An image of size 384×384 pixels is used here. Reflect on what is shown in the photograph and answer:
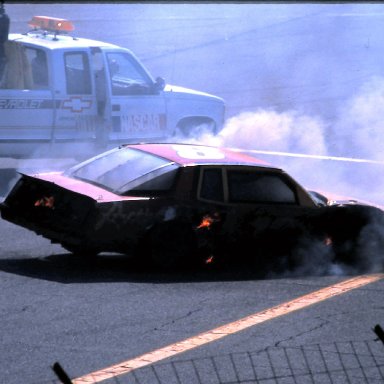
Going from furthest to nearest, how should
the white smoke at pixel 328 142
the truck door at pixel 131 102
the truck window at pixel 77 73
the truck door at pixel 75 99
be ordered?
1. the white smoke at pixel 328 142
2. the truck door at pixel 131 102
3. the truck window at pixel 77 73
4. the truck door at pixel 75 99

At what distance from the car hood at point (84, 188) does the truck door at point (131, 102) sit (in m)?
6.65

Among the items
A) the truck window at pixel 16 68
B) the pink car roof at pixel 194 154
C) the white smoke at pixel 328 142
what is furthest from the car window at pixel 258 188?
the truck window at pixel 16 68

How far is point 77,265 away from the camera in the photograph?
12094 millimetres

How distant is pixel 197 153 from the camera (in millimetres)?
12617

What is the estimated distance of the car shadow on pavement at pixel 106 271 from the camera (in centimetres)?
1155

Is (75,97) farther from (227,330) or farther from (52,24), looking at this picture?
(227,330)

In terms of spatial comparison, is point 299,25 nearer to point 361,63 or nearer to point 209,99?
point 361,63

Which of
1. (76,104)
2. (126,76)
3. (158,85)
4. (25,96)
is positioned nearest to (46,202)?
(25,96)

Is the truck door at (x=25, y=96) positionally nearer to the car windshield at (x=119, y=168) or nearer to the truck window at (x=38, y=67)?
the truck window at (x=38, y=67)

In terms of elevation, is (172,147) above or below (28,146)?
above

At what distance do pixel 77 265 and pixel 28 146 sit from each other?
629 centimetres

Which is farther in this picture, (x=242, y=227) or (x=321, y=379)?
(x=242, y=227)

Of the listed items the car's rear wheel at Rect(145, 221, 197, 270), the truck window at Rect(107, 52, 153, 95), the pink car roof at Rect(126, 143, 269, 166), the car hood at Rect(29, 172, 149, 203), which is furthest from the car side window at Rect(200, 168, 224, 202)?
the truck window at Rect(107, 52, 153, 95)

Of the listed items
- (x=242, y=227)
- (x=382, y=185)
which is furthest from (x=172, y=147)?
(x=382, y=185)
